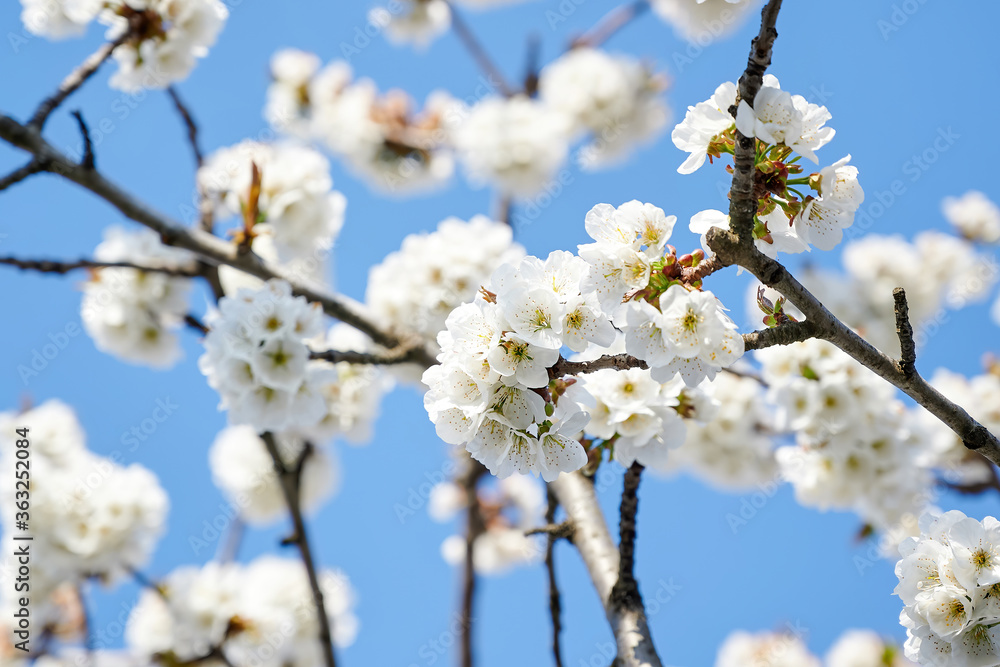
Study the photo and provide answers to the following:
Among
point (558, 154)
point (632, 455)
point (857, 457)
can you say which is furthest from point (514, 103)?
point (632, 455)

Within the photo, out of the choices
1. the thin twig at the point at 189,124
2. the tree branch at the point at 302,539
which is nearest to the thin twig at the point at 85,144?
the thin twig at the point at 189,124

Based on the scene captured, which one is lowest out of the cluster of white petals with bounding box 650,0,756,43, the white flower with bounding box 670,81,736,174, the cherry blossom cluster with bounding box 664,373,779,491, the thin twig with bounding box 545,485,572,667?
the thin twig with bounding box 545,485,572,667

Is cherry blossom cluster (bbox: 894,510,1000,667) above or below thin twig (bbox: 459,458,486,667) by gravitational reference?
below

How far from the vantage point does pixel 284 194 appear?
3.26m

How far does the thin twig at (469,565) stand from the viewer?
11.1ft

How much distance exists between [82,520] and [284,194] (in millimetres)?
2435

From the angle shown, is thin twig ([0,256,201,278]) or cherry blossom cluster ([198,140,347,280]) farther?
cherry blossom cluster ([198,140,347,280])

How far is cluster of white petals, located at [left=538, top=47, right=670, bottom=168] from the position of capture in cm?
686

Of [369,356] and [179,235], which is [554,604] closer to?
[369,356]

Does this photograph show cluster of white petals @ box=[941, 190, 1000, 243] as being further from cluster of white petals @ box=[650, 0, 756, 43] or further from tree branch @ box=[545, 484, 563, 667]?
tree branch @ box=[545, 484, 563, 667]

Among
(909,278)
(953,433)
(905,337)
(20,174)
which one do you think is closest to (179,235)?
(20,174)

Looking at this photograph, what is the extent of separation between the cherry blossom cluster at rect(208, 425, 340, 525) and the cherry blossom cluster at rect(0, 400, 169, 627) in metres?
0.71

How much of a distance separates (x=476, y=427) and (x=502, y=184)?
536 centimetres

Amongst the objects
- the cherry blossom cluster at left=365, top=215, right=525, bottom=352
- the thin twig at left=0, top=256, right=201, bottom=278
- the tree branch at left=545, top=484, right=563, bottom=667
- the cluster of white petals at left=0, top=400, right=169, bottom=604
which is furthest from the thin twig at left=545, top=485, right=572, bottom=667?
the cluster of white petals at left=0, top=400, right=169, bottom=604
